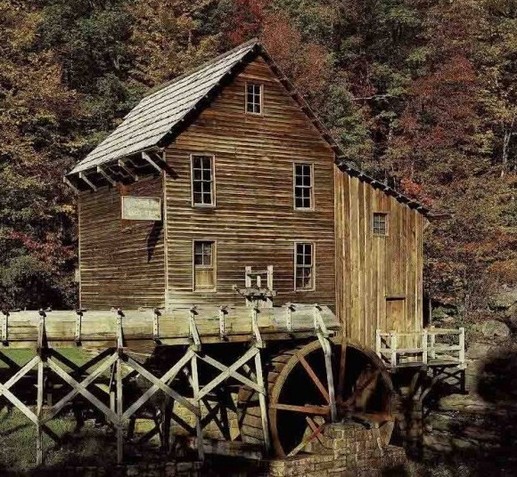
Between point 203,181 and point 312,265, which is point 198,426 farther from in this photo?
point 312,265

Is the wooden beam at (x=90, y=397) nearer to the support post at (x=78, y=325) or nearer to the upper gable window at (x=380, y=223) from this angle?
the support post at (x=78, y=325)

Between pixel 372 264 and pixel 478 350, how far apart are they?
28.0 feet

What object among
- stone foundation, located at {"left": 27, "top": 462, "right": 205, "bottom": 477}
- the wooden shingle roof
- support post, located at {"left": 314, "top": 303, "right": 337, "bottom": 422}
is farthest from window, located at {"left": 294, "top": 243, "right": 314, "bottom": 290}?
stone foundation, located at {"left": 27, "top": 462, "right": 205, "bottom": 477}

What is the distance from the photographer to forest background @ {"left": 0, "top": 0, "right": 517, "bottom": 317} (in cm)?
3419

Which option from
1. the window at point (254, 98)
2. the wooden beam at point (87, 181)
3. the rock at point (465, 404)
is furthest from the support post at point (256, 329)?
the rock at point (465, 404)

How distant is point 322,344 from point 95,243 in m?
10.4

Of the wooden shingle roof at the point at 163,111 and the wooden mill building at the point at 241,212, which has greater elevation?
the wooden shingle roof at the point at 163,111

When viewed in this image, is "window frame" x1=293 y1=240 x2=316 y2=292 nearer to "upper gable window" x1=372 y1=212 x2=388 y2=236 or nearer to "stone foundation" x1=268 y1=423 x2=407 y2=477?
"upper gable window" x1=372 y1=212 x2=388 y2=236

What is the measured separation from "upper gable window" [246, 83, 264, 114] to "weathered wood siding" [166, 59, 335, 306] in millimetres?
192

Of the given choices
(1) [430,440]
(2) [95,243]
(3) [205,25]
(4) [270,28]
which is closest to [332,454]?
(1) [430,440]

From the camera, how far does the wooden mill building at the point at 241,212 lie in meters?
22.4

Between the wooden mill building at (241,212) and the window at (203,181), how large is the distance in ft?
0.11

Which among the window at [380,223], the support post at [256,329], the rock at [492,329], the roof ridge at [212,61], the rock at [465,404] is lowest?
the rock at [465,404]

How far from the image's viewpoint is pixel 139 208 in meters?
21.2
